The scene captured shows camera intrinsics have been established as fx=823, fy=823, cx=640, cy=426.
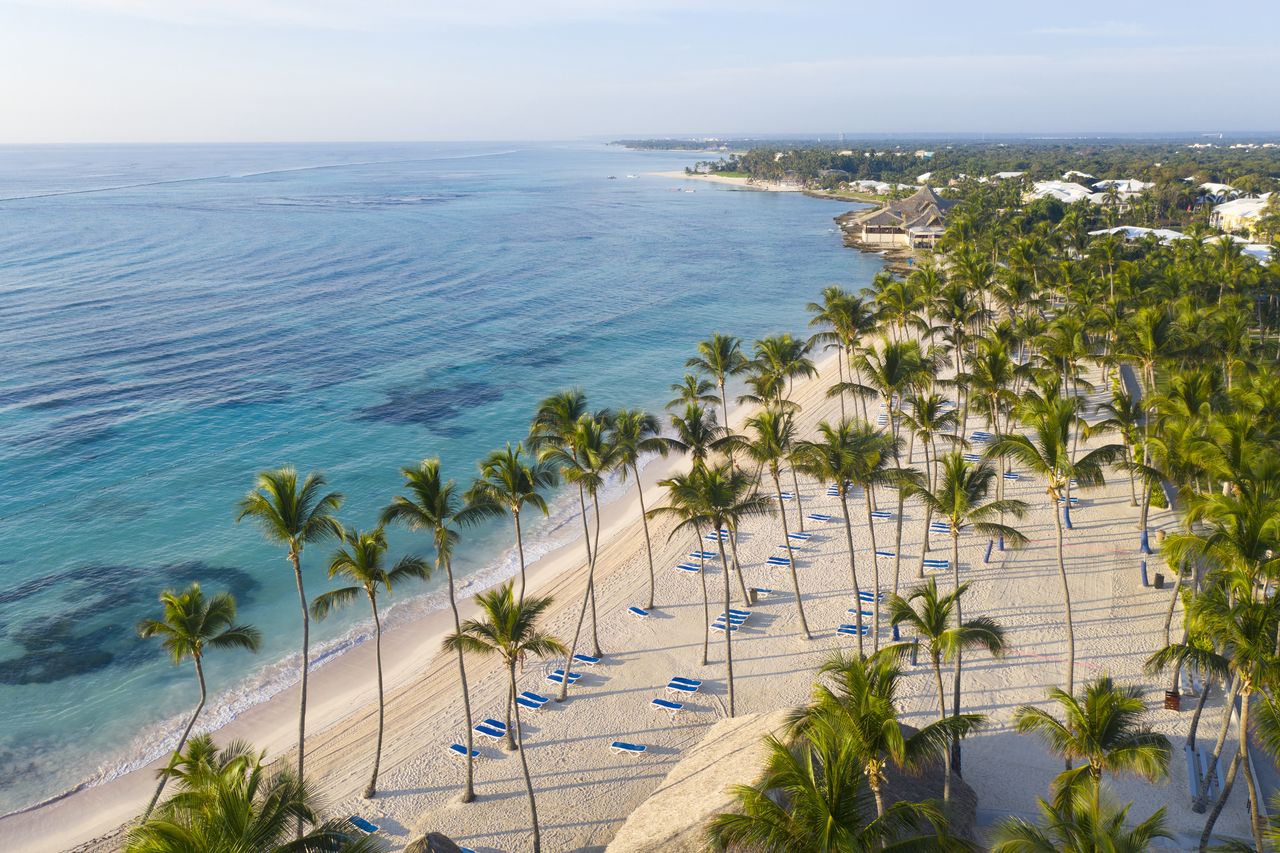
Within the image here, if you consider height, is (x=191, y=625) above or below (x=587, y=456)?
below

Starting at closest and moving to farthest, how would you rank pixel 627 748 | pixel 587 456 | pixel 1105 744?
pixel 1105 744, pixel 627 748, pixel 587 456

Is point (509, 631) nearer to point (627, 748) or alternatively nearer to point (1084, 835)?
point (627, 748)

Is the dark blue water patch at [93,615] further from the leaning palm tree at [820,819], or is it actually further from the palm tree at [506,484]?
the leaning palm tree at [820,819]

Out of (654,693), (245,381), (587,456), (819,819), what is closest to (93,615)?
(587,456)

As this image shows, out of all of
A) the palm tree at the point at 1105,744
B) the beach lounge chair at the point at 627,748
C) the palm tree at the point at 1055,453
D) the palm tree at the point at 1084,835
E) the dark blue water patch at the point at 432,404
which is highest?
the palm tree at the point at 1055,453

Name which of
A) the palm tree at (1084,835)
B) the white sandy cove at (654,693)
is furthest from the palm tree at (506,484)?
the palm tree at (1084,835)

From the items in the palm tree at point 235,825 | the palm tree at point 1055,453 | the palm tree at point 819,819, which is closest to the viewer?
the palm tree at point 235,825

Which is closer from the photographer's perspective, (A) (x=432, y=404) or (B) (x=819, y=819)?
(B) (x=819, y=819)
